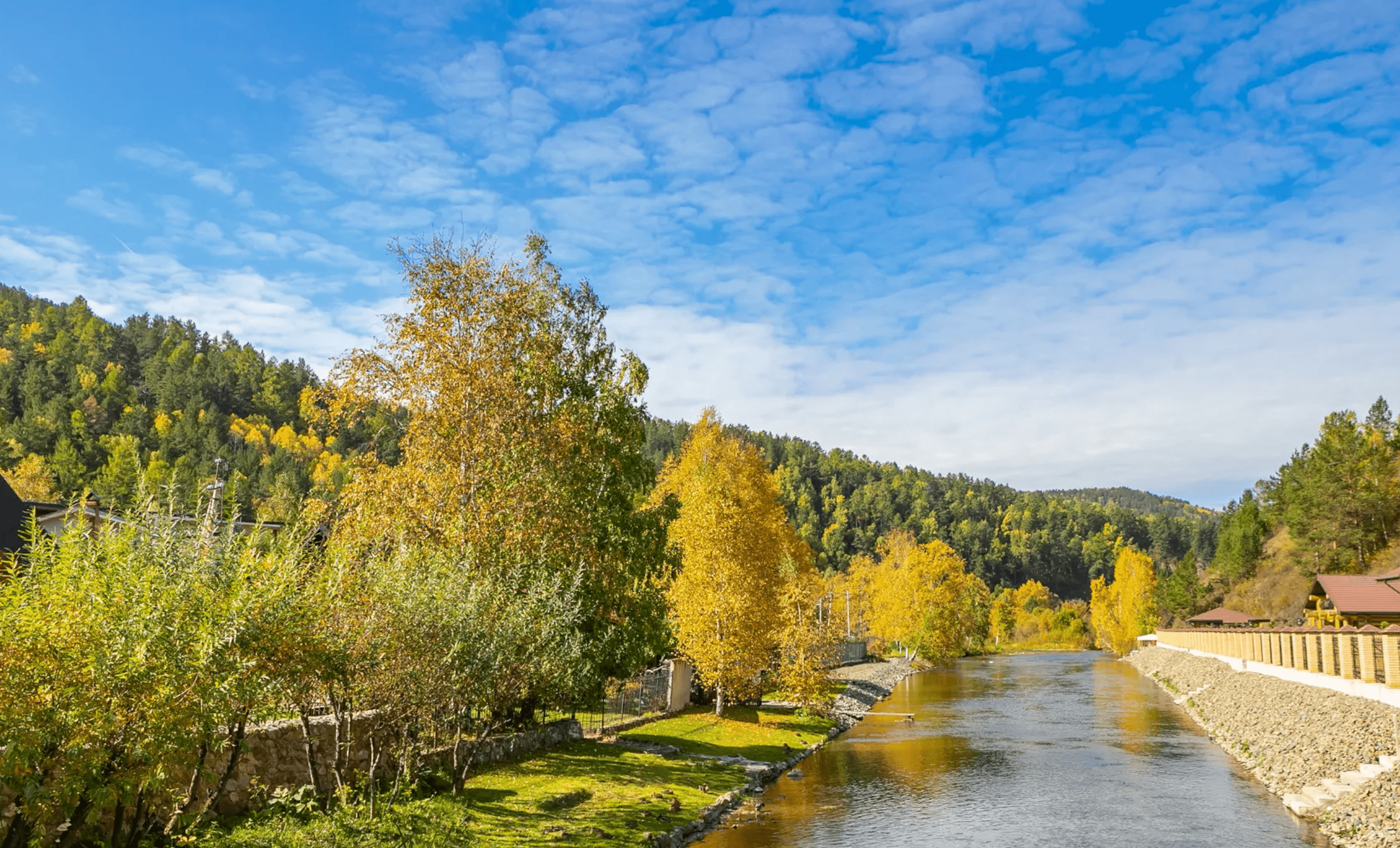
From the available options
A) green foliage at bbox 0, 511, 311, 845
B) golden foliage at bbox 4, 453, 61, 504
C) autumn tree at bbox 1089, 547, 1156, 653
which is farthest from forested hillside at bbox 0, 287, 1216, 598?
green foliage at bbox 0, 511, 311, 845

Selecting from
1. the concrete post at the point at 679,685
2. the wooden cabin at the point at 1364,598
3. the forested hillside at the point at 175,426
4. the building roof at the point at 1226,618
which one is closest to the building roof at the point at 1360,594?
the wooden cabin at the point at 1364,598

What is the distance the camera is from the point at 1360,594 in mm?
43219

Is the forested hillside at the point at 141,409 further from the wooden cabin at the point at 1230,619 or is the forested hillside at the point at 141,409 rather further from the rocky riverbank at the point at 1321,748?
the wooden cabin at the point at 1230,619

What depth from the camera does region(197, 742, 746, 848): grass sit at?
12172 mm

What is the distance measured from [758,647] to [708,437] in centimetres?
1307

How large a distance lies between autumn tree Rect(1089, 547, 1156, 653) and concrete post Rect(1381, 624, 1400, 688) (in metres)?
89.1

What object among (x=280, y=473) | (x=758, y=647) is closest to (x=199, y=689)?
(x=758, y=647)

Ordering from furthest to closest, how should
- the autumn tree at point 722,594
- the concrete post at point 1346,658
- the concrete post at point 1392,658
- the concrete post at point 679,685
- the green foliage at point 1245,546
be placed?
1. the green foliage at point 1245,546
2. the concrete post at point 679,685
3. the autumn tree at point 722,594
4. the concrete post at point 1346,658
5. the concrete post at point 1392,658

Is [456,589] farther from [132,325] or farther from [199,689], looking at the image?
[132,325]

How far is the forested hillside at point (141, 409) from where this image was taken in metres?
110

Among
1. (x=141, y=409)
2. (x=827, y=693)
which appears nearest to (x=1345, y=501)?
(x=827, y=693)

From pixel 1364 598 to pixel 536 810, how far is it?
42586 mm

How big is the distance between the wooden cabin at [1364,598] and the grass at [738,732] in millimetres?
25049

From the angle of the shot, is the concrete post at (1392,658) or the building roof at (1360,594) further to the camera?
the building roof at (1360,594)
